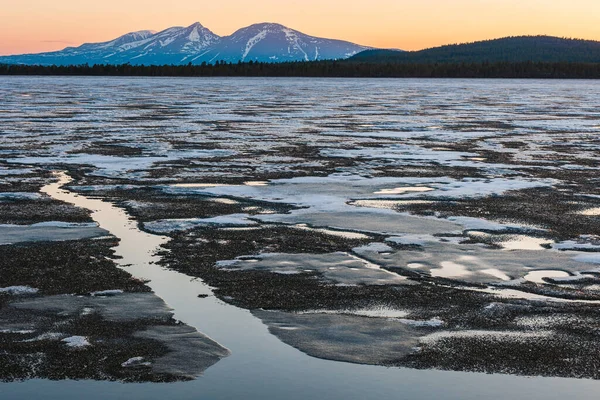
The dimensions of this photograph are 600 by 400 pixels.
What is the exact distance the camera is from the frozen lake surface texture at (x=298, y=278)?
172 inches

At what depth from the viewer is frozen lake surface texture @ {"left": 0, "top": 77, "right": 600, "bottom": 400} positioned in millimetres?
4367

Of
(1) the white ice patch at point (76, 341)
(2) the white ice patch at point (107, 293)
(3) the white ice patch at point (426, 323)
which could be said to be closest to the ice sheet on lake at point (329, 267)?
(3) the white ice patch at point (426, 323)

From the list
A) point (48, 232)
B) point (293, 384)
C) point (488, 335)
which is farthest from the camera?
point (48, 232)

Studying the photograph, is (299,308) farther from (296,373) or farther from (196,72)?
(196,72)

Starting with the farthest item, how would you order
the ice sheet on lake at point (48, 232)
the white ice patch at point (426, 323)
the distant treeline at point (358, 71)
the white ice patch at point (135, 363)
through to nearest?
1. the distant treeline at point (358, 71)
2. the ice sheet on lake at point (48, 232)
3. the white ice patch at point (426, 323)
4. the white ice patch at point (135, 363)

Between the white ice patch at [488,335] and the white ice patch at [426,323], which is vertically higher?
the white ice patch at [488,335]

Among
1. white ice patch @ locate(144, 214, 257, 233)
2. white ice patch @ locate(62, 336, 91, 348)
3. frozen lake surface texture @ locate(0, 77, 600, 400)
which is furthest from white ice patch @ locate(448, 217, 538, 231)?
white ice patch @ locate(62, 336, 91, 348)

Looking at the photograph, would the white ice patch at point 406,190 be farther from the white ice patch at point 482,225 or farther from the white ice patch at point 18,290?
the white ice patch at point 18,290

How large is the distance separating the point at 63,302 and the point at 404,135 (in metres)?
14.8

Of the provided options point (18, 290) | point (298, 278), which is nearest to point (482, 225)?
point (298, 278)

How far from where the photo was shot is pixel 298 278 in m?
6.35

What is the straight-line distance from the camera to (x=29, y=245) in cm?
739

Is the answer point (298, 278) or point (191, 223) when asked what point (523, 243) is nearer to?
point (298, 278)

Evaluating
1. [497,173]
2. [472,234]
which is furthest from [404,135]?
[472,234]
